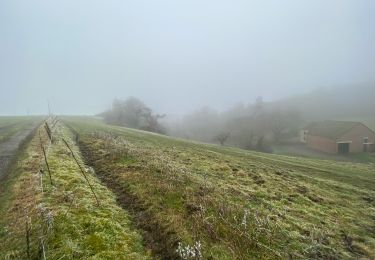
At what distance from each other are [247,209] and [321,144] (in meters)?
94.1

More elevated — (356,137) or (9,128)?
(9,128)

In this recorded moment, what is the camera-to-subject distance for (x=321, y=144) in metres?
101

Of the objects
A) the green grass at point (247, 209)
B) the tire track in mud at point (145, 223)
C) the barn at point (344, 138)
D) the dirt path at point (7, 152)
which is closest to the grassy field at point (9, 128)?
the dirt path at point (7, 152)

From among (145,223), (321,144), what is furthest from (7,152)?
(321,144)

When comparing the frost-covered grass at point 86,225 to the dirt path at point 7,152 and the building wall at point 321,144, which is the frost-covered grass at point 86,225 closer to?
the dirt path at point 7,152

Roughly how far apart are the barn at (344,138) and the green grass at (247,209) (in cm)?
7177

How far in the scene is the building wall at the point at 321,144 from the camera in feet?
313

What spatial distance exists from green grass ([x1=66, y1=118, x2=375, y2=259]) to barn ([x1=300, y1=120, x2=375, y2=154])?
2826 inches

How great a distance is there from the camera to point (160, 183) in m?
20.7

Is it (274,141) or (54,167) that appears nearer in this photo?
(54,167)

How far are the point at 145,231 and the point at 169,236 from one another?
4.61 feet

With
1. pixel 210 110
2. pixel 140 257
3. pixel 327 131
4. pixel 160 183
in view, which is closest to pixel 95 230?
pixel 140 257

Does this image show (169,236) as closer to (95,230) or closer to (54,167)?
(95,230)

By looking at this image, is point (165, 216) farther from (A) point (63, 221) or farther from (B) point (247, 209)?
(A) point (63, 221)
